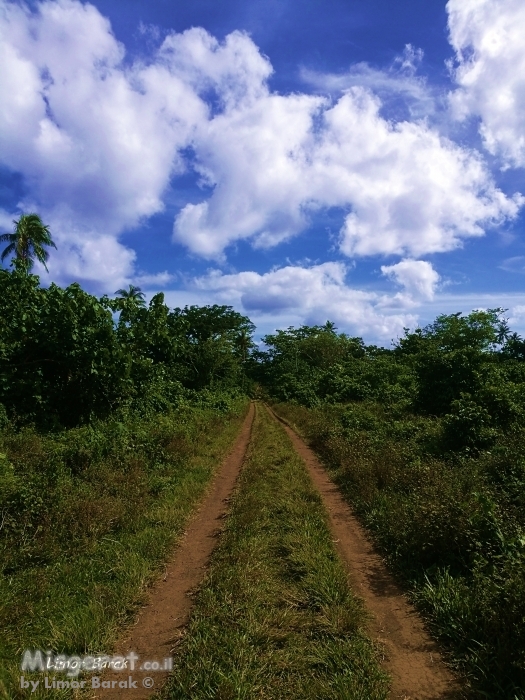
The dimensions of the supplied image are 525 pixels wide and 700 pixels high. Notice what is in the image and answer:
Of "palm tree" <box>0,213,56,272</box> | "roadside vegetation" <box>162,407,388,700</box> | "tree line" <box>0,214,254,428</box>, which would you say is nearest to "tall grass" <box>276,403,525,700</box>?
"roadside vegetation" <box>162,407,388,700</box>

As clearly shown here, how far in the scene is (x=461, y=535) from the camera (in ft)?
18.9

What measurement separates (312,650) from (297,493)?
4.95 m

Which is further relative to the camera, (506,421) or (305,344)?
(305,344)

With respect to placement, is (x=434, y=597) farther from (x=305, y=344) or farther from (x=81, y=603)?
(x=305, y=344)

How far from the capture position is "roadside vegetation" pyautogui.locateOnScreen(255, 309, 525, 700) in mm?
4098

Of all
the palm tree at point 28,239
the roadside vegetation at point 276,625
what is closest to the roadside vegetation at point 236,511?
the roadside vegetation at point 276,625

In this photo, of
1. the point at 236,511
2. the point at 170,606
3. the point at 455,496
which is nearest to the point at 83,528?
the point at 170,606

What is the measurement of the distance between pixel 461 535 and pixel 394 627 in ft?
5.94

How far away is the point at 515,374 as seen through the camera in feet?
67.1

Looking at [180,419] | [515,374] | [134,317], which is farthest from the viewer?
[515,374]

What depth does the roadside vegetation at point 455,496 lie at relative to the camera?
4098mm

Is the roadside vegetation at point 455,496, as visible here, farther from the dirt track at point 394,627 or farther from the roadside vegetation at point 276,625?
the roadside vegetation at point 276,625

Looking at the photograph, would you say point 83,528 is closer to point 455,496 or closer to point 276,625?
point 276,625

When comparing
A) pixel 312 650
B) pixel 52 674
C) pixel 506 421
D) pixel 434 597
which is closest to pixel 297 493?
pixel 434 597
